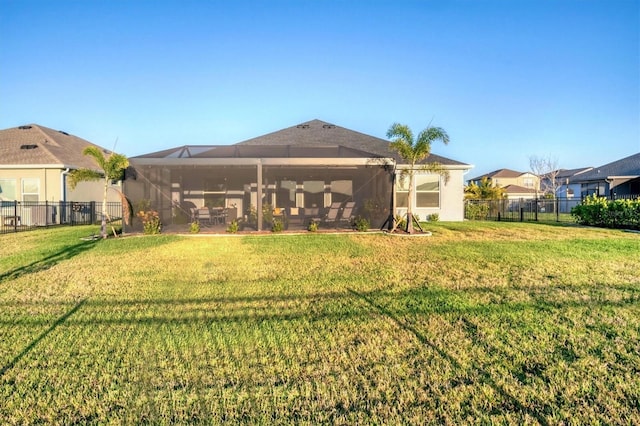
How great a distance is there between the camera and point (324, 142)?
813 inches

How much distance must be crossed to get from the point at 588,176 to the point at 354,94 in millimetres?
25381

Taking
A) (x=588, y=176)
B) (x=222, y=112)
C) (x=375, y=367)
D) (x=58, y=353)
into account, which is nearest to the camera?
(x=375, y=367)

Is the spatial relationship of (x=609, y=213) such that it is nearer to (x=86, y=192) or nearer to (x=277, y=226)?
(x=277, y=226)

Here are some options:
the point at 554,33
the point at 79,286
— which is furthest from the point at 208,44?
the point at 554,33

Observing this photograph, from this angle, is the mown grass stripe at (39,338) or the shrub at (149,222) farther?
the shrub at (149,222)

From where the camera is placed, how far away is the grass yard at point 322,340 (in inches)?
Result: 113

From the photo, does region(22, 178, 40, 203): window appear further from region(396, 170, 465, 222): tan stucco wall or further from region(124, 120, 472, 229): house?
region(396, 170, 465, 222): tan stucco wall

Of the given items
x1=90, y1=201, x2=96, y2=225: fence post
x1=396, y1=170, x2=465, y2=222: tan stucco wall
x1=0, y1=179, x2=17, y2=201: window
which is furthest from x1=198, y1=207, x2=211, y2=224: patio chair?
x1=0, y1=179, x2=17, y2=201: window

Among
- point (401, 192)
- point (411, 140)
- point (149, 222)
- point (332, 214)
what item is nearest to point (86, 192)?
point (149, 222)

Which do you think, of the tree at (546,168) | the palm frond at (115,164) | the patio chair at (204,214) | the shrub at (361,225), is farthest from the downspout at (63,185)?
the tree at (546,168)

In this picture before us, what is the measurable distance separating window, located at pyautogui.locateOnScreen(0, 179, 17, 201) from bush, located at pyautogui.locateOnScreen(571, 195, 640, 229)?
25740 mm

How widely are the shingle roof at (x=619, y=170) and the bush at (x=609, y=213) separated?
16924 mm

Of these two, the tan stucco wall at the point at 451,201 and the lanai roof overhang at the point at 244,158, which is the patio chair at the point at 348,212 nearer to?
the lanai roof overhang at the point at 244,158

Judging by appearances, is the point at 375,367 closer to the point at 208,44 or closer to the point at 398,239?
the point at 398,239
